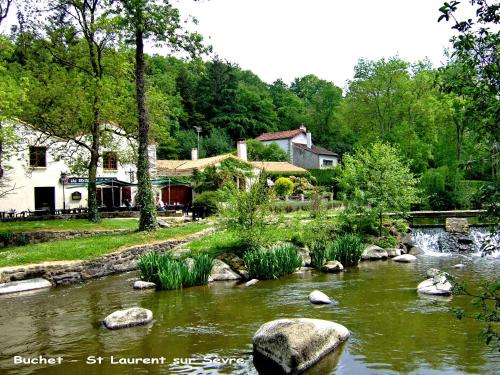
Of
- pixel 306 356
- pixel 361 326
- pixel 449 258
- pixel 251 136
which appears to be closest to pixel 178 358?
pixel 306 356

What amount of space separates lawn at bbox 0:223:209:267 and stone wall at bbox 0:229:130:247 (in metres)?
2.26

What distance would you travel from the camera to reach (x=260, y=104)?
6738 centimetres

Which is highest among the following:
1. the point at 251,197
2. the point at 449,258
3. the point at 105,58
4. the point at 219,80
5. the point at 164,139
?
the point at 219,80

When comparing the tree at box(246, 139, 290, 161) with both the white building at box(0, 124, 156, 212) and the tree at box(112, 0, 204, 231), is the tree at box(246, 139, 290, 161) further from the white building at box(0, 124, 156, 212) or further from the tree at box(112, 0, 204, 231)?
the tree at box(112, 0, 204, 231)

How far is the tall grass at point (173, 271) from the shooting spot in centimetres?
1283

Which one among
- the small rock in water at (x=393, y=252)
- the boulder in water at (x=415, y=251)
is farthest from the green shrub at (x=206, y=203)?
the boulder in water at (x=415, y=251)

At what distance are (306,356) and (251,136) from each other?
59.9 metres

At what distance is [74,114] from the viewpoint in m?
23.1

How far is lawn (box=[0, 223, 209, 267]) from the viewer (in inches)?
595

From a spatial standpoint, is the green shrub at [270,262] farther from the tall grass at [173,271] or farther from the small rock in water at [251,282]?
the tall grass at [173,271]

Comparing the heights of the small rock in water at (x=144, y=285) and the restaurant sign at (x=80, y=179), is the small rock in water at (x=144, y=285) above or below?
below

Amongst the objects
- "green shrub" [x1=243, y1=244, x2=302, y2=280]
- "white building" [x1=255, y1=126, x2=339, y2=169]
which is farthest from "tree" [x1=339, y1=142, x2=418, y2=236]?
"white building" [x1=255, y1=126, x2=339, y2=169]

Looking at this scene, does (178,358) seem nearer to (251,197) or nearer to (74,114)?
(251,197)

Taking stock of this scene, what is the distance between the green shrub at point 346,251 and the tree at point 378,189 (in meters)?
3.94
